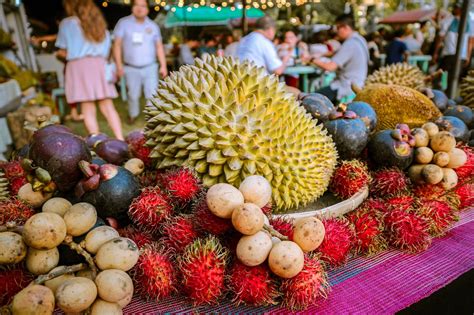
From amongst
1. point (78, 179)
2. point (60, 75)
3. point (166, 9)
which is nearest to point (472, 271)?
point (78, 179)

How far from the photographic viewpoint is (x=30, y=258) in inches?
37.3

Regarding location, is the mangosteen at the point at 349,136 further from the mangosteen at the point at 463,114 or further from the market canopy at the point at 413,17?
the market canopy at the point at 413,17

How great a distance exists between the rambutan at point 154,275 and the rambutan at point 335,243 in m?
0.46

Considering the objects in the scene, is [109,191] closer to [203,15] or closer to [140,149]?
[140,149]

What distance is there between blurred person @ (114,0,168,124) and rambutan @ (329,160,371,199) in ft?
13.1

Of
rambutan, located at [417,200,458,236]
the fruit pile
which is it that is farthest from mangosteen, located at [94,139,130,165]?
rambutan, located at [417,200,458,236]

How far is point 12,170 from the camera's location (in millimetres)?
1551

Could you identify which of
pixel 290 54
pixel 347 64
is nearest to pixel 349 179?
pixel 347 64

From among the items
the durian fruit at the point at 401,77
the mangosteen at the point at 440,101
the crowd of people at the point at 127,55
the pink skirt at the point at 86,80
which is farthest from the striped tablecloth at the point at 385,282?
the pink skirt at the point at 86,80

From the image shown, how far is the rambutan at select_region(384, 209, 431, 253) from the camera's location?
1305 millimetres

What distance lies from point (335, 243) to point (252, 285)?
32 centimetres

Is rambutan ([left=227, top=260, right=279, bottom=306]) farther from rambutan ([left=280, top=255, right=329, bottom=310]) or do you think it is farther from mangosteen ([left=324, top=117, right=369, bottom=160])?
mangosteen ([left=324, top=117, right=369, bottom=160])

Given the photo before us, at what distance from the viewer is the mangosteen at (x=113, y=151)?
5.26 ft

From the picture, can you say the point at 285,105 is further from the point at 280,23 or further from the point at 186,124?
the point at 280,23
